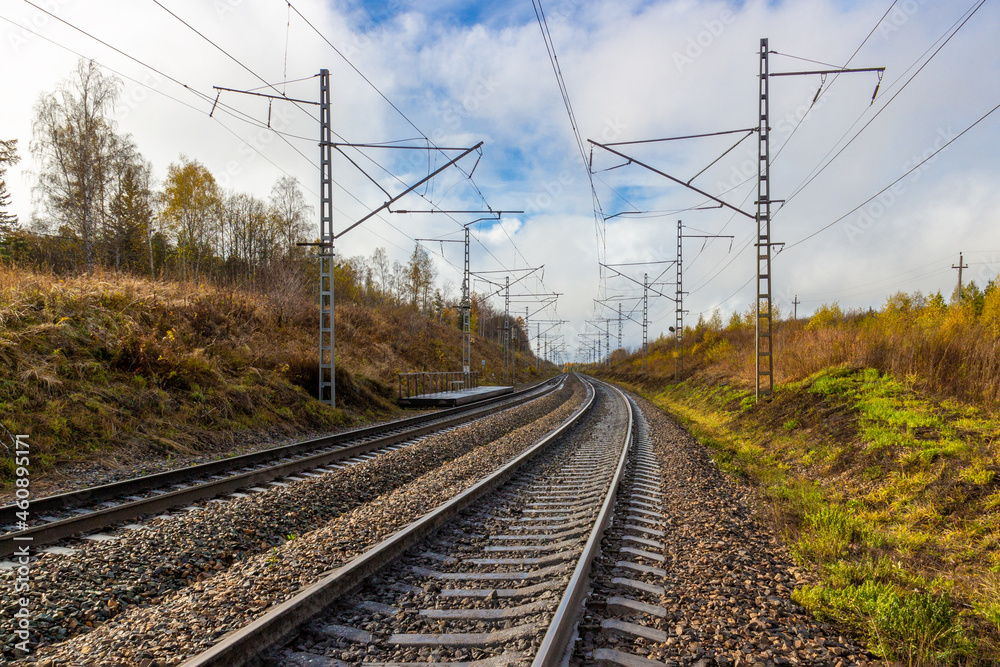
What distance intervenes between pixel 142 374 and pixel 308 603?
407 inches

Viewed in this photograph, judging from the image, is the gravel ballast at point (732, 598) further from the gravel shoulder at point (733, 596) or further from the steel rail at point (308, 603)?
the steel rail at point (308, 603)

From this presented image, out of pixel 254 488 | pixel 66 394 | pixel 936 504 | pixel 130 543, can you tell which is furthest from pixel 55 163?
pixel 936 504

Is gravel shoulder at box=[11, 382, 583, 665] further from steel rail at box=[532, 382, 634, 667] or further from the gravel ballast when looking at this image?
the gravel ballast

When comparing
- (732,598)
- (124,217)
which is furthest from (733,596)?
(124,217)

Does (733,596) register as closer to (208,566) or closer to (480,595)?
(480,595)

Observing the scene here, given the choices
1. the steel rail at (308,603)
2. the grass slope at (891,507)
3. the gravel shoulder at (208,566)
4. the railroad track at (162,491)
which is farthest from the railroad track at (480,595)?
the railroad track at (162,491)

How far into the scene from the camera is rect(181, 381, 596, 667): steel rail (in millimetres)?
3143

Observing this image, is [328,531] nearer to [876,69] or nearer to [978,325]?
[978,325]

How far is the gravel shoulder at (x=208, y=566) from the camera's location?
11.2ft

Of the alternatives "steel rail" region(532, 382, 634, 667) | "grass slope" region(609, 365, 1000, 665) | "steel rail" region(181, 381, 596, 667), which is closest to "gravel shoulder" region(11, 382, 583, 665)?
"steel rail" region(181, 381, 596, 667)

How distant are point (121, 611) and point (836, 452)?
1111cm

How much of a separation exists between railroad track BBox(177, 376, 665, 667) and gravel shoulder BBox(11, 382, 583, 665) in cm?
36

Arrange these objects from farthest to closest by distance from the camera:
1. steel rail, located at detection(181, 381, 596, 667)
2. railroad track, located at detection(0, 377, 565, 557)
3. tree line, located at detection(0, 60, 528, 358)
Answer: tree line, located at detection(0, 60, 528, 358) < railroad track, located at detection(0, 377, 565, 557) < steel rail, located at detection(181, 381, 596, 667)

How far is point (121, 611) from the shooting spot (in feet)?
13.1
